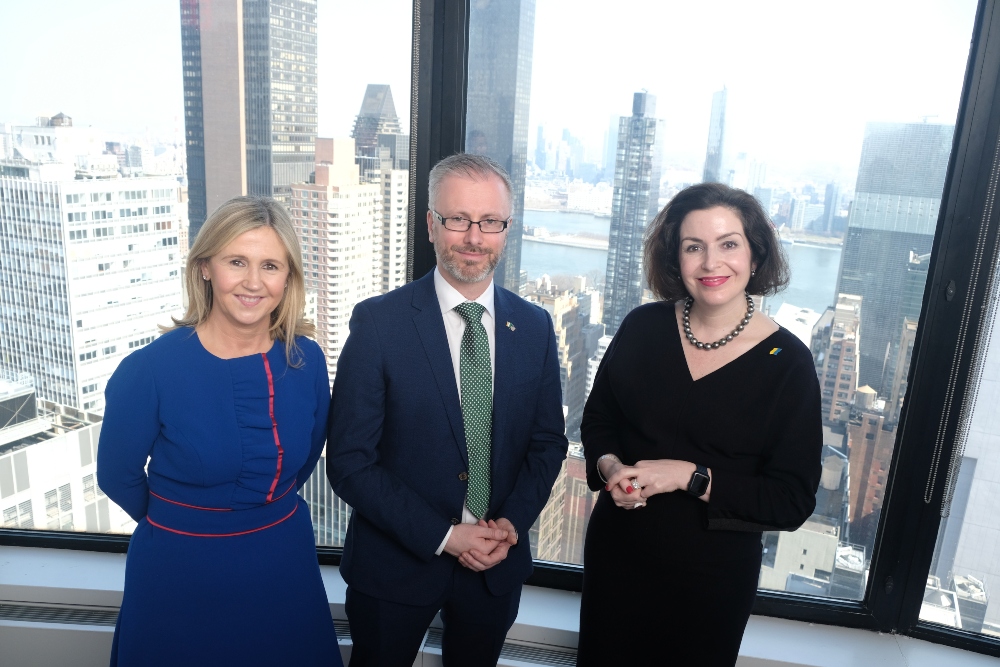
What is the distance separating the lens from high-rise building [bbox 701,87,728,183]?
225 centimetres

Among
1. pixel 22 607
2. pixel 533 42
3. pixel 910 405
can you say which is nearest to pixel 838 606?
pixel 910 405

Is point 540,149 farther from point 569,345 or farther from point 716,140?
point 569,345

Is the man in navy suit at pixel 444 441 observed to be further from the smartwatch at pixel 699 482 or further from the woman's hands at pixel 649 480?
the smartwatch at pixel 699 482

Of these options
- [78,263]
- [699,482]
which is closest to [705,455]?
[699,482]

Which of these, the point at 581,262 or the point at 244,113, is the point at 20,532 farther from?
the point at 581,262

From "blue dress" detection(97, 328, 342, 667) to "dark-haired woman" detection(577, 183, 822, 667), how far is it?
85 cm

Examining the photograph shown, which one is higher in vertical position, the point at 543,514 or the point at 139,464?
the point at 139,464

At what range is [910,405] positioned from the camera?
2297 mm

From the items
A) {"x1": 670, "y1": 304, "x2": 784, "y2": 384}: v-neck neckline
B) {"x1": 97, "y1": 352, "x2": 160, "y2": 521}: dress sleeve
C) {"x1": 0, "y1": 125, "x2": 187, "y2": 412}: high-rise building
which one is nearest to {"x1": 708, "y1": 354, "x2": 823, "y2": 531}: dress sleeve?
{"x1": 670, "y1": 304, "x2": 784, "y2": 384}: v-neck neckline

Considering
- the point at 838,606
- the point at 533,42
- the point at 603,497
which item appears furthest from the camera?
the point at 838,606

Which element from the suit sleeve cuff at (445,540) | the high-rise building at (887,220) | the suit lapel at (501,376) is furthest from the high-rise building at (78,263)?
the high-rise building at (887,220)

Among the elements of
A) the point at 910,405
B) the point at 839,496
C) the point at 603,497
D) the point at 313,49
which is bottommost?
the point at 839,496

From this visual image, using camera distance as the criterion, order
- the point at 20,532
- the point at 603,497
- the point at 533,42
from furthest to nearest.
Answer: the point at 20,532, the point at 533,42, the point at 603,497

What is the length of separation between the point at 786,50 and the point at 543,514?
1815 mm
